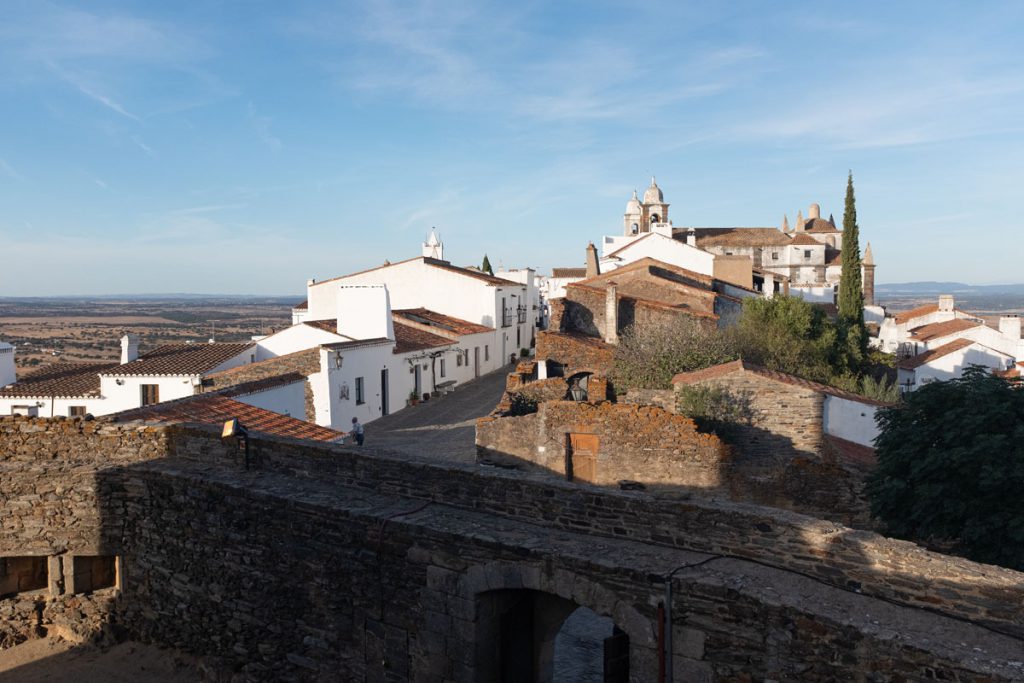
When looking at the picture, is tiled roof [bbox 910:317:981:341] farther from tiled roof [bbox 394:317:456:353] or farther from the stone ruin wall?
the stone ruin wall

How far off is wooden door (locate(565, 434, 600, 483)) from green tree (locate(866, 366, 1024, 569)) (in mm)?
5117

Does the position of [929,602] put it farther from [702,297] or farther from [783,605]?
[702,297]

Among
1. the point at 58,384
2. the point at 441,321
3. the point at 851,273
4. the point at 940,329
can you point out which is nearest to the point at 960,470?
the point at 58,384

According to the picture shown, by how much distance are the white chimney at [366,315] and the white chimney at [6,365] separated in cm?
1102

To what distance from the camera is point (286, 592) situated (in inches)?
337

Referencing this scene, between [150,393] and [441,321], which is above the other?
[441,321]

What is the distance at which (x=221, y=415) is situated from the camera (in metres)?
12.9

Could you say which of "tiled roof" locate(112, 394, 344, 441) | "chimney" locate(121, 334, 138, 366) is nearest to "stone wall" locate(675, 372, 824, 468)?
"tiled roof" locate(112, 394, 344, 441)

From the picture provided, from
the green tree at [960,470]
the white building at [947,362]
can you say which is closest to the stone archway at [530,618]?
the green tree at [960,470]

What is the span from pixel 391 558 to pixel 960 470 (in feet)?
23.8

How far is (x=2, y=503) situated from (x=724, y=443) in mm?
11373

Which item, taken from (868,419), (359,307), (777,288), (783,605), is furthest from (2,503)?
(777,288)

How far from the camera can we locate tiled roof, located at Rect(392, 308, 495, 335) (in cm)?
3634

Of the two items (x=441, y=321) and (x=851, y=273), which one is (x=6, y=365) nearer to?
(x=441, y=321)
